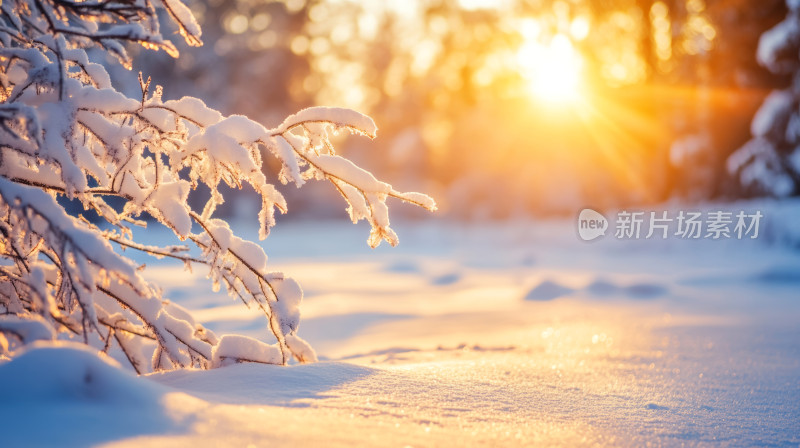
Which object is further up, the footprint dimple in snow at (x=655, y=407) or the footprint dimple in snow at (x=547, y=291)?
the footprint dimple in snow at (x=547, y=291)

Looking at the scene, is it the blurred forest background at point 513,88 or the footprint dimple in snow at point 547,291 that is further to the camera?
the blurred forest background at point 513,88

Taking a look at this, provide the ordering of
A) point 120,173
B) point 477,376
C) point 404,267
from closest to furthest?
point 120,173 → point 477,376 → point 404,267

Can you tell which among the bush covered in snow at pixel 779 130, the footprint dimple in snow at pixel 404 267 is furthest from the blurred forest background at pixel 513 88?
the footprint dimple in snow at pixel 404 267

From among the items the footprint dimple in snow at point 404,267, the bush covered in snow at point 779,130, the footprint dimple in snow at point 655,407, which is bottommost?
the footprint dimple in snow at point 655,407

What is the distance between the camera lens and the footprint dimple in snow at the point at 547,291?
17.5 ft

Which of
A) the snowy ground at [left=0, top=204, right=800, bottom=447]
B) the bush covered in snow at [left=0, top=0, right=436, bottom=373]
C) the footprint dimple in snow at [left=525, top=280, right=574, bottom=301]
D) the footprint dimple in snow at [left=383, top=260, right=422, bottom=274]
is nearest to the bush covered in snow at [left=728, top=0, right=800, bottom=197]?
the snowy ground at [left=0, top=204, right=800, bottom=447]

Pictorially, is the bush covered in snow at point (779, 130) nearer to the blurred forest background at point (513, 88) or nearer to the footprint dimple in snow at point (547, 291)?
the blurred forest background at point (513, 88)

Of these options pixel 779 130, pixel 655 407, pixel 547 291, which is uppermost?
pixel 779 130

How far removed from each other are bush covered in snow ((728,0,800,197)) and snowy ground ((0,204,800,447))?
593cm

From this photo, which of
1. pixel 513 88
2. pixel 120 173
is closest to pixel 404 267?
pixel 120 173

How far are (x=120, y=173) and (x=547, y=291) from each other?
14.0 feet

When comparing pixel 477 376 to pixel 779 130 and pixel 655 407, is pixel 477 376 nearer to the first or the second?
pixel 655 407

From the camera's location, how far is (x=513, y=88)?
855 inches

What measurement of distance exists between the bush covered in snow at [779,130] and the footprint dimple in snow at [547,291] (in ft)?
Result: 26.4
